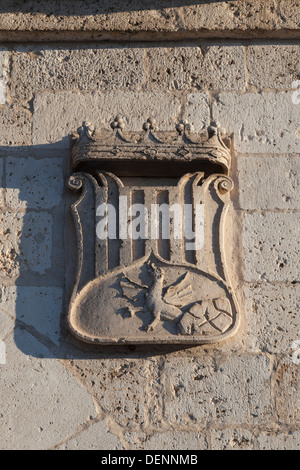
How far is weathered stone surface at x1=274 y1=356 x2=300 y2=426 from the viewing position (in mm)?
3168

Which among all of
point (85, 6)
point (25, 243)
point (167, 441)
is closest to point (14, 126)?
point (25, 243)

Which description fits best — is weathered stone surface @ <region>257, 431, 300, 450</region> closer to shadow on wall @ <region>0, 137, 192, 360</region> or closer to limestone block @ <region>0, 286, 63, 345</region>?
shadow on wall @ <region>0, 137, 192, 360</region>

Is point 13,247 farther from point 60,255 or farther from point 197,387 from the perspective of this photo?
point 197,387

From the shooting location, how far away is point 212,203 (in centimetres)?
340

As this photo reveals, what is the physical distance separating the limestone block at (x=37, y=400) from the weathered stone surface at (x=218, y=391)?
0.35 meters

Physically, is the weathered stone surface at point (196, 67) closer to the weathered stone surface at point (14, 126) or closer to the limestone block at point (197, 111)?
the limestone block at point (197, 111)

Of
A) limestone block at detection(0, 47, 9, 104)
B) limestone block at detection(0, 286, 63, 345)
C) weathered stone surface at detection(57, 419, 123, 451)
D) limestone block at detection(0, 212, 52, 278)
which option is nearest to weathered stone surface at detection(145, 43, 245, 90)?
limestone block at detection(0, 47, 9, 104)

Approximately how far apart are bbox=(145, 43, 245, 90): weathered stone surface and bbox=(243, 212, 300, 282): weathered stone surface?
0.68 metres

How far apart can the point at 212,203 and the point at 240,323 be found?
54cm

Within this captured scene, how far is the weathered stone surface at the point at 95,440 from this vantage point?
310 cm

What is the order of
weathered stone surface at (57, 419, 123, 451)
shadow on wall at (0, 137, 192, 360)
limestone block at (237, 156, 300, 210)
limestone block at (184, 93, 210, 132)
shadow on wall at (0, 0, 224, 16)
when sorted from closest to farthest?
weathered stone surface at (57, 419, 123, 451) < shadow on wall at (0, 137, 192, 360) < limestone block at (237, 156, 300, 210) < limestone block at (184, 93, 210, 132) < shadow on wall at (0, 0, 224, 16)

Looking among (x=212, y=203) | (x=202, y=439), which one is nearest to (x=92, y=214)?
(x=212, y=203)
